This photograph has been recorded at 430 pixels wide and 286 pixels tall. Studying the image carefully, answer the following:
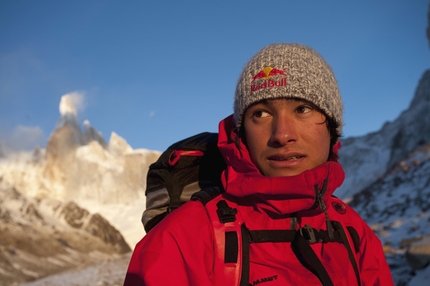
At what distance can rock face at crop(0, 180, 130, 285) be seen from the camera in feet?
53.4

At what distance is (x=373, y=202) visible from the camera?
1383 cm

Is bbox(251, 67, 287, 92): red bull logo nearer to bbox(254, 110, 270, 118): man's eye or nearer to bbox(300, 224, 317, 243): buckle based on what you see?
bbox(254, 110, 270, 118): man's eye

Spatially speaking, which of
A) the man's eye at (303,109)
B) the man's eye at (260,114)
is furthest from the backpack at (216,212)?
the man's eye at (303,109)

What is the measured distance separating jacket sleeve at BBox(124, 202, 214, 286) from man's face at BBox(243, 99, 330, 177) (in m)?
0.41

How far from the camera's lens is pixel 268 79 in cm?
185

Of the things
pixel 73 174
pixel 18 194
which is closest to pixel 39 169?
pixel 73 174

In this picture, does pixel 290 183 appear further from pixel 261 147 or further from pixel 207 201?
pixel 207 201

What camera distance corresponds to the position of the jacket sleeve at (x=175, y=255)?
1.49 m

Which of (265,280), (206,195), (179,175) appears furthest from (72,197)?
(265,280)

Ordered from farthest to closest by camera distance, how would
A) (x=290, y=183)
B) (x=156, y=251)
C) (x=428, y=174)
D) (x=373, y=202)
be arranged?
(x=373, y=202), (x=428, y=174), (x=290, y=183), (x=156, y=251)

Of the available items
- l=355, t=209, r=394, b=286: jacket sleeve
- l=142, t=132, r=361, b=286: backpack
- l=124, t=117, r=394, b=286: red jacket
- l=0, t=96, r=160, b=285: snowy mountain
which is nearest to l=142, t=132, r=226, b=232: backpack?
l=142, t=132, r=361, b=286: backpack

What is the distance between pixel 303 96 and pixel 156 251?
3.09 feet

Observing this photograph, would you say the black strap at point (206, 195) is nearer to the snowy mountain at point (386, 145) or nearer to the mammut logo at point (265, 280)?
the mammut logo at point (265, 280)

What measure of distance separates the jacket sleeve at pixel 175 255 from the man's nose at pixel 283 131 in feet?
1.55
